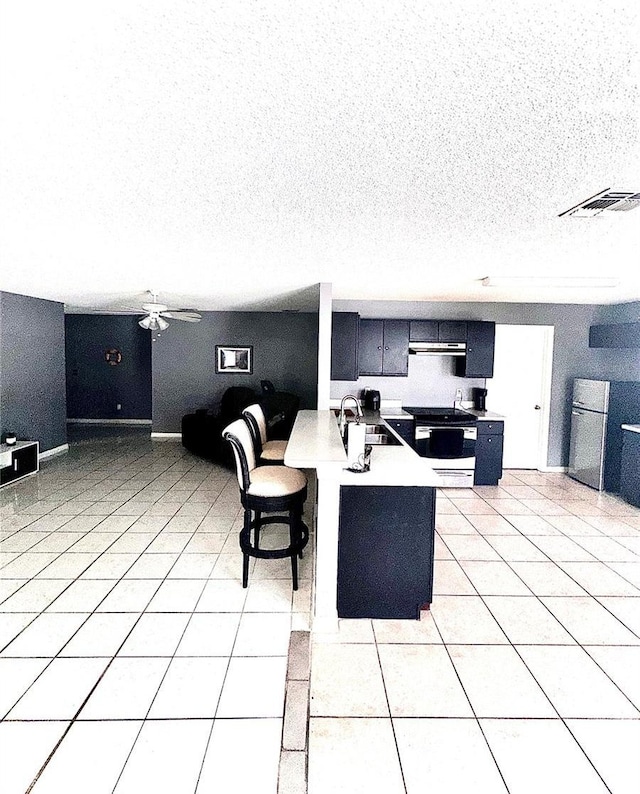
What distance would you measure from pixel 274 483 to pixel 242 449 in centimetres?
33

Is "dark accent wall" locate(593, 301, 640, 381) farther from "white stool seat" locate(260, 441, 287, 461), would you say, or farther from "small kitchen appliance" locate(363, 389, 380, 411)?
"white stool seat" locate(260, 441, 287, 461)

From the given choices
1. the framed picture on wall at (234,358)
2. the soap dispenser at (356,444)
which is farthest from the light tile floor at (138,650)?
the framed picture on wall at (234,358)

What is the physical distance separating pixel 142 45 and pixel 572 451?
21.9ft

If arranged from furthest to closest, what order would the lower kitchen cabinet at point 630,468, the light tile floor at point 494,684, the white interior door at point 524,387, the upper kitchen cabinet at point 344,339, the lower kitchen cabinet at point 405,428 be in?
the white interior door at point 524,387, the lower kitchen cabinet at point 405,428, the upper kitchen cabinet at point 344,339, the lower kitchen cabinet at point 630,468, the light tile floor at point 494,684

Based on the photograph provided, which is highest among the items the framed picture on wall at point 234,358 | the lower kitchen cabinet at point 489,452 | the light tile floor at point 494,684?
the framed picture on wall at point 234,358

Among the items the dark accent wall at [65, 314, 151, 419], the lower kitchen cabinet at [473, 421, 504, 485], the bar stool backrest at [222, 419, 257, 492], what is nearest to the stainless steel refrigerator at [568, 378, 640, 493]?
the lower kitchen cabinet at [473, 421, 504, 485]

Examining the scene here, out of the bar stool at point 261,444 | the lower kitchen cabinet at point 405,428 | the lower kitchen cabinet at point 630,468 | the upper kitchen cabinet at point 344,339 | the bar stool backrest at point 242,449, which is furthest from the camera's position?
A: the lower kitchen cabinet at point 405,428

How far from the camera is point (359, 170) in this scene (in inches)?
71.1

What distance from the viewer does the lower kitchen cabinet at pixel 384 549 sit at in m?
2.96

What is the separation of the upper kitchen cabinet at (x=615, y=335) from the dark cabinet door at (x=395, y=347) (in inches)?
97.6

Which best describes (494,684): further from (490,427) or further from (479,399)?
(479,399)

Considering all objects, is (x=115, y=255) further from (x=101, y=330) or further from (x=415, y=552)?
(x=101, y=330)

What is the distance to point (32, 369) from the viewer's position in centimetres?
657

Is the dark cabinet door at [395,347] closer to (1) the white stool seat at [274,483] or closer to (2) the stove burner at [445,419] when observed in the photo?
(2) the stove burner at [445,419]
